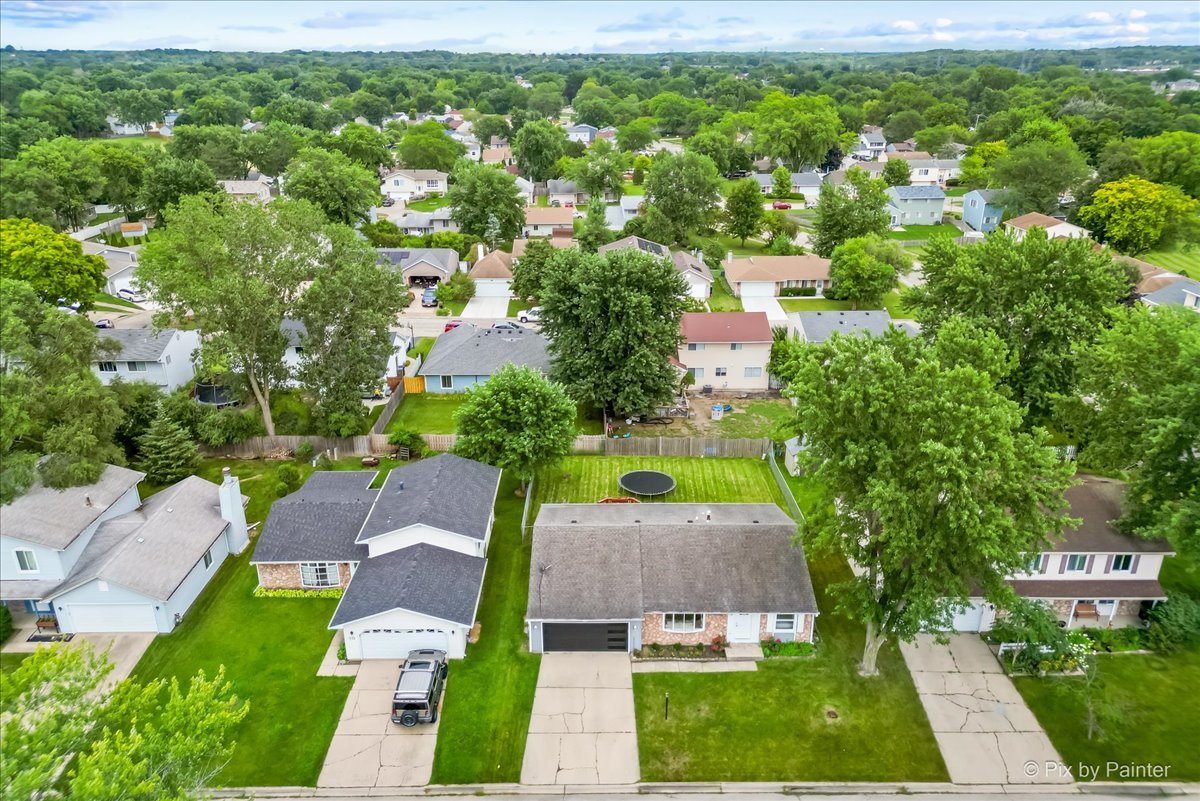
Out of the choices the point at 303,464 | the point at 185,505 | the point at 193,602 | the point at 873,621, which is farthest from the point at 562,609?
the point at 303,464

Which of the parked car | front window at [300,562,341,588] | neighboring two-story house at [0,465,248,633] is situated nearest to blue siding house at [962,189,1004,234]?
front window at [300,562,341,588]

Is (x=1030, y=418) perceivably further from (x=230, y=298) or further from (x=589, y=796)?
(x=230, y=298)

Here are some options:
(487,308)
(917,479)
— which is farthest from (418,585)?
(487,308)

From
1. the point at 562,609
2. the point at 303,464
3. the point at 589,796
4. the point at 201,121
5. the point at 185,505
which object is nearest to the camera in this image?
the point at 589,796

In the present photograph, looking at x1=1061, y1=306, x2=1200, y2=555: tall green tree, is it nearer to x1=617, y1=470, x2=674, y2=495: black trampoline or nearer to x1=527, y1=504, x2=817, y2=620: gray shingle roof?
x1=527, y1=504, x2=817, y2=620: gray shingle roof

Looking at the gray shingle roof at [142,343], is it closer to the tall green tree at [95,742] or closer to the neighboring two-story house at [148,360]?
the neighboring two-story house at [148,360]
